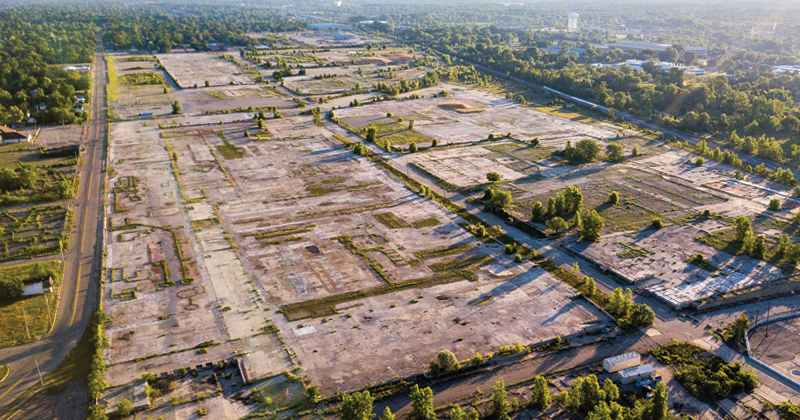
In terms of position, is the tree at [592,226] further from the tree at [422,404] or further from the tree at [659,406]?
the tree at [422,404]

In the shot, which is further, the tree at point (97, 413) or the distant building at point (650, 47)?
the distant building at point (650, 47)

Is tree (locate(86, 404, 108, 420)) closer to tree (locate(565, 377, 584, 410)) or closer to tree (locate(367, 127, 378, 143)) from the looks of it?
tree (locate(565, 377, 584, 410))

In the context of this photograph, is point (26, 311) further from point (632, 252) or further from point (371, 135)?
point (371, 135)

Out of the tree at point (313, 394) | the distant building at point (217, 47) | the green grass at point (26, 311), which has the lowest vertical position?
the tree at point (313, 394)

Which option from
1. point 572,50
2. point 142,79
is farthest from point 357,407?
point 572,50

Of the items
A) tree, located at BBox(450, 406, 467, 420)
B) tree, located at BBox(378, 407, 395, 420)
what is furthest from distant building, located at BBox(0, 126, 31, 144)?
tree, located at BBox(450, 406, 467, 420)

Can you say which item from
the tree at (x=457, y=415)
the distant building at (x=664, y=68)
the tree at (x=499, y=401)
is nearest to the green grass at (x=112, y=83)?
the tree at (x=499, y=401)

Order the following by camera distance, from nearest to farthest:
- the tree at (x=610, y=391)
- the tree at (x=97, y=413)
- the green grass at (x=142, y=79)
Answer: the tree at (x=97, y=413) < the tree at (x=610, y=391) < the green grass at (x=142, y=79)
